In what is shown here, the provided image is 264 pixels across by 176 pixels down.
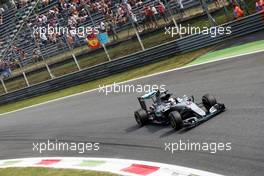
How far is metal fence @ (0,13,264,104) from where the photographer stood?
20812 millimetres

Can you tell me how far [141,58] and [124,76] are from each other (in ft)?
4.18

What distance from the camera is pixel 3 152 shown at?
643 inches

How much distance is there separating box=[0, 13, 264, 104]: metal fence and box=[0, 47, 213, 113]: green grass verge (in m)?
0.40

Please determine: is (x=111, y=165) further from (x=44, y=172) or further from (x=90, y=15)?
(x=90, y=15)

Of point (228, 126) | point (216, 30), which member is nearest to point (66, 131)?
point (228, 126)

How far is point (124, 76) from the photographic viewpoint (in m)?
23.3

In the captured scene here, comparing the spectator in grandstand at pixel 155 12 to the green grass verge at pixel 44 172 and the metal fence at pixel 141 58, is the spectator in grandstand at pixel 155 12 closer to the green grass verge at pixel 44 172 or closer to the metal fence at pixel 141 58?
the metal fence at pixel 141 58

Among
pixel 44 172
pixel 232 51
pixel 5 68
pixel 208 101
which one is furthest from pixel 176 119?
pixel 5 68

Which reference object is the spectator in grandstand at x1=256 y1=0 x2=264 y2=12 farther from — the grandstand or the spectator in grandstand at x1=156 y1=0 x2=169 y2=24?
the spectator in grandstand at x1=156 y1=0 x2=169 y2=24

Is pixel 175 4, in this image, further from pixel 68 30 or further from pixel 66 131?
pixel 66 131

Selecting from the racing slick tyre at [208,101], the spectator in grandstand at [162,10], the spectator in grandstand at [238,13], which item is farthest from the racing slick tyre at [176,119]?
the spectator in grandstand at [162,10]

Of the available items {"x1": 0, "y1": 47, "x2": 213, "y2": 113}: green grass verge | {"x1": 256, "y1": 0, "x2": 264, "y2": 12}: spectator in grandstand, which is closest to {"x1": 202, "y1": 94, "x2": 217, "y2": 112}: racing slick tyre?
{"x1": 0, "y1": 47, "x2": 213, "y2": 113}: green grass verge

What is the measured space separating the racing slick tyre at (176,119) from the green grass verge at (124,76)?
8.95 m

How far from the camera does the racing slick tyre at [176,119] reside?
11.5 meters
